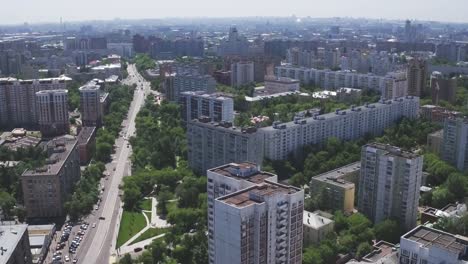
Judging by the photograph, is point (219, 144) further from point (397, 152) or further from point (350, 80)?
point (350, 80)

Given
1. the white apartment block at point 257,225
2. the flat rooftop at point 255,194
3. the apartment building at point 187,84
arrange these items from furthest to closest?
the apartment building at point 187,84 < the flat rooftop at point 255,194 < the white apartment block at point 257,225

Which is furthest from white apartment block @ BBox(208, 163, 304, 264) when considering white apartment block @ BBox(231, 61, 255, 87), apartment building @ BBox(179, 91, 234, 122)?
white apartment block @ BBox(231, 61, 255, 87)

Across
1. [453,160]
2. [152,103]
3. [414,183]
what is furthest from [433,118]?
[152,103]

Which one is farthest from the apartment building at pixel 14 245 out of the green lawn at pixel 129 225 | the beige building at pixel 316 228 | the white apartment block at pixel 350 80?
the white apartment block at pixel 350 80

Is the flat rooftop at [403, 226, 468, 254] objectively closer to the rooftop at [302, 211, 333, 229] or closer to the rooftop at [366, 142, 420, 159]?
the rooftop at [302, 211, 333, 229]

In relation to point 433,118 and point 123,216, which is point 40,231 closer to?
point 123,216

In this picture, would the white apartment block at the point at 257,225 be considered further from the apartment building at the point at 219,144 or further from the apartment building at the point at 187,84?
the apartment building at the point at 187,84
